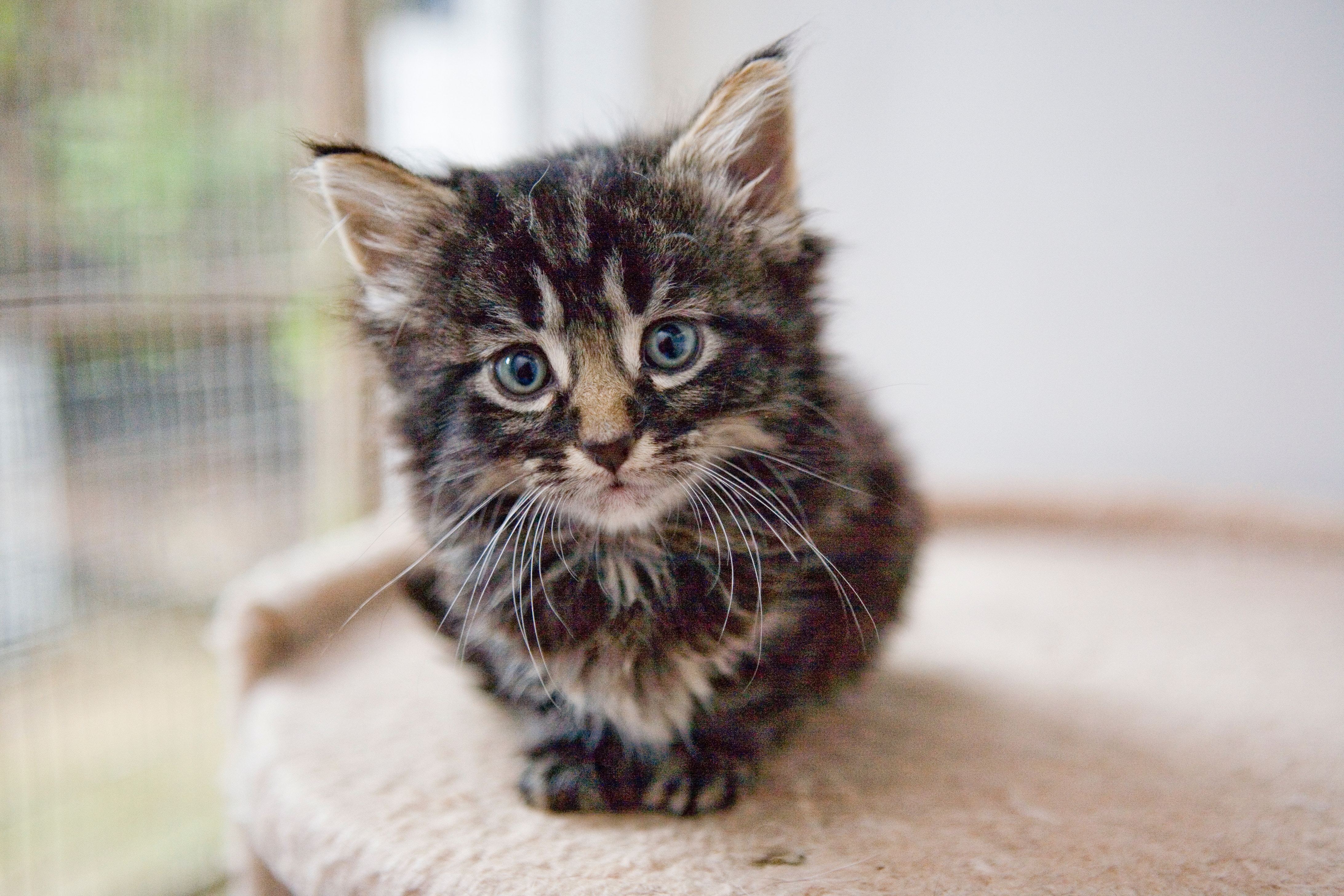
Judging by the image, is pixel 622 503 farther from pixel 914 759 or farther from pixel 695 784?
pixel 914 759

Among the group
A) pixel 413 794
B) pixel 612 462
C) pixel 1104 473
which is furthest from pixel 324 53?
pixel 1104 473

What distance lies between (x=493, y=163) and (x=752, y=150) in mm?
520

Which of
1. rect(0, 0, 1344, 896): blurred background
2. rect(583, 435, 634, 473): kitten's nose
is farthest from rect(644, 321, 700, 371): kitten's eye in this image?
rect(0, 0, 1344, 896): blurred background

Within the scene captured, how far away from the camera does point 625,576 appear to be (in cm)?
102

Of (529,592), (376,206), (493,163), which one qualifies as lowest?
(529,592)

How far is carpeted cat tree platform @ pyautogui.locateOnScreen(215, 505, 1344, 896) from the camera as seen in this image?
35.7 inches

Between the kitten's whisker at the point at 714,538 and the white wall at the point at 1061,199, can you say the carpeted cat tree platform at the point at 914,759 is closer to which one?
the kitten's whisker at the point at 714,538

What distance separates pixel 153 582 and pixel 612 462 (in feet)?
3.83

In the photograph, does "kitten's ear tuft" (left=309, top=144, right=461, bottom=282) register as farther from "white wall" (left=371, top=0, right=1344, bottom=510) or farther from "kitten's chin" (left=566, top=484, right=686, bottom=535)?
"white wall" (left=371, top=0, right=1344, bottom=510)

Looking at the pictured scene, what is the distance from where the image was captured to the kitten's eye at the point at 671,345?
38.2 inches

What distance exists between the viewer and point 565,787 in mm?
1015

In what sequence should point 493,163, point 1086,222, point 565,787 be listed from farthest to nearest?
point 1086,222, point 493,163, point 565,787

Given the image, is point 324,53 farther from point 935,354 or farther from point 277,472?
point 935,354

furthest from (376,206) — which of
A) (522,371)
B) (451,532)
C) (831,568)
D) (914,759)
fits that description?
(914,759)
